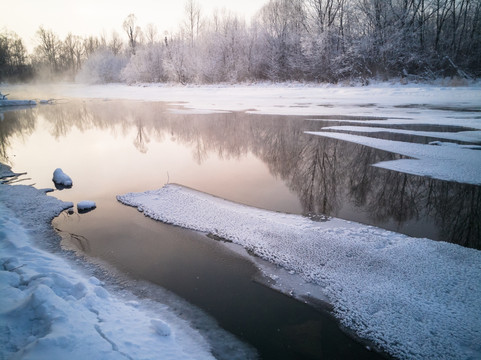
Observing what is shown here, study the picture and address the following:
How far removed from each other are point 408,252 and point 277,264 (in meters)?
1.62

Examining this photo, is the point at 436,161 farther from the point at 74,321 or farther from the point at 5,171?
the point at 5,171

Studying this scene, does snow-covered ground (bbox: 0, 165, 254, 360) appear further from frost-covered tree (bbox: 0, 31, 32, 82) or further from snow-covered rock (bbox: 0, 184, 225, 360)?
frost-covered tree (bbox: 0, 31, 32, 82)

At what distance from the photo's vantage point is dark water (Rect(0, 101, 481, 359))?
2.78 meters

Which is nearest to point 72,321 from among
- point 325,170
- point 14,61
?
point 325,170

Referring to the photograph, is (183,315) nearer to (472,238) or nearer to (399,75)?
(472,238)

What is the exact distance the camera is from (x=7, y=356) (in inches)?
76.7

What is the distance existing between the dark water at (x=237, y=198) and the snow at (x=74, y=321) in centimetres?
38

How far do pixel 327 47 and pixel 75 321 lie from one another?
112 ft

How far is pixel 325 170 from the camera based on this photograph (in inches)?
275

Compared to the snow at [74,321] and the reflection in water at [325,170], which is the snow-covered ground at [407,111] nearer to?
the reflection in water at [325,170]

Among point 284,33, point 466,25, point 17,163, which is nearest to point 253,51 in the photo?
point 284,33

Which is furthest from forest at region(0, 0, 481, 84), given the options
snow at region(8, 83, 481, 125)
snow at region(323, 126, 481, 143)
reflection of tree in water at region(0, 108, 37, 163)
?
reflection of tree in water at region(0, 108, 37, 163)

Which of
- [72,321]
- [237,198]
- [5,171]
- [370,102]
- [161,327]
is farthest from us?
[370,102]

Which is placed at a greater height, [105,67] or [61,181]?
[105,67]
